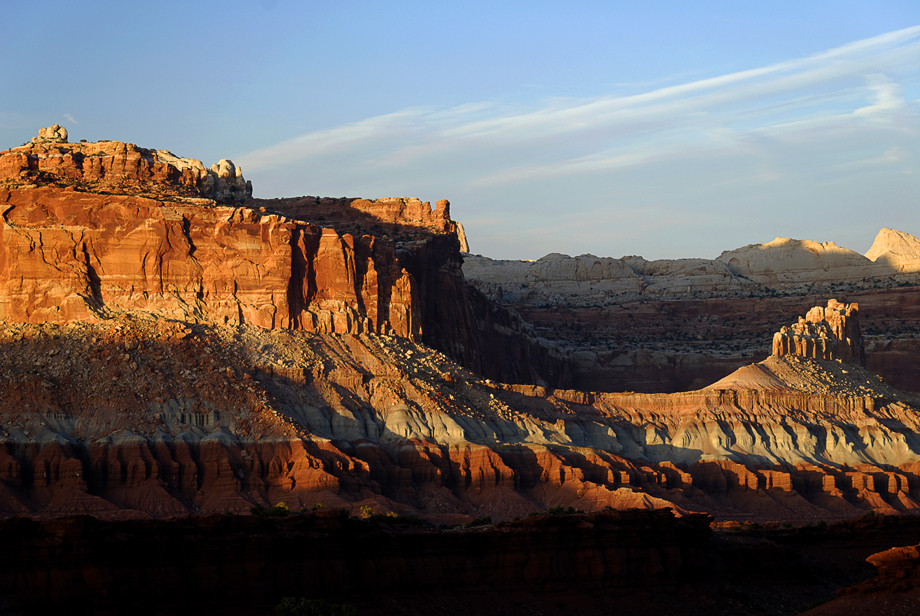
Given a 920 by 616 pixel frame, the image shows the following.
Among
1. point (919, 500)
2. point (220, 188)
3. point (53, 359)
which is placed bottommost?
point (919, 500)

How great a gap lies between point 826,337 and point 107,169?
5417cm

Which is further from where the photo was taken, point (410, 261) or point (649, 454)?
point (410, 261)

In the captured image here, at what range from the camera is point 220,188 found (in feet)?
383

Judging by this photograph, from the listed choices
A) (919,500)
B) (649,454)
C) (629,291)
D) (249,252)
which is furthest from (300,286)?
(629,291)

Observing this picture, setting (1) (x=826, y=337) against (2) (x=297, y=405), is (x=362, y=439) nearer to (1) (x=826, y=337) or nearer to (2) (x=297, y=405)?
(2) (x=297, y=405)

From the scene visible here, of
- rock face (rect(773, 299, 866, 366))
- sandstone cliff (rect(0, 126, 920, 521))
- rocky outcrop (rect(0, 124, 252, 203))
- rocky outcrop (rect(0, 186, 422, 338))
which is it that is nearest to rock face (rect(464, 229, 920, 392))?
rock face (rect(773, 299, 866, 366))

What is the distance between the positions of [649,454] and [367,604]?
57849mm

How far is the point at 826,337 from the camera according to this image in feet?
426

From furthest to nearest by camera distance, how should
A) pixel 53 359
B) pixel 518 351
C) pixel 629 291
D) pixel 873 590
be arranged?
pixel 629 291, pixel 518 351, pixel 53 359, pixel 873 590

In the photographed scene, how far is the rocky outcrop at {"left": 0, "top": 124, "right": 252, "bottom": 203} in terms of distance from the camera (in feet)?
337

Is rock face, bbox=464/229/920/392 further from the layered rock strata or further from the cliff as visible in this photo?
the cliff

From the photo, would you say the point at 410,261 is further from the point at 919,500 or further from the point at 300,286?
the point at 919,500

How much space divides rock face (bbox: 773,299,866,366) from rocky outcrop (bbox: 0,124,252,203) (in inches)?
1589

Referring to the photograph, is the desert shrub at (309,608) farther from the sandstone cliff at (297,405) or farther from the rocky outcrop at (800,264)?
the rocky outcrop at (800,264)
